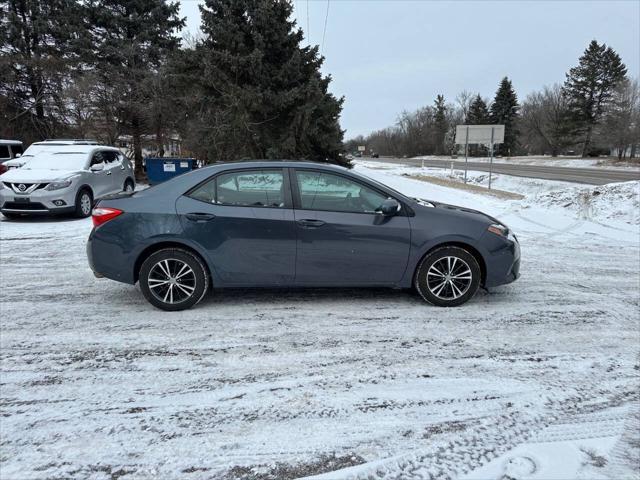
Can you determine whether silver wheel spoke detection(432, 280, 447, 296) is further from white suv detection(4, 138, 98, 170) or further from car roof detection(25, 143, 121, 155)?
white suv detection(4, 138, 98, 170)

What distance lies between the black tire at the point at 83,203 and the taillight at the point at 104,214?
262 inches

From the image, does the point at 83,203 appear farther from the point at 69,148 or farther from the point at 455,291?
the point at 455,291

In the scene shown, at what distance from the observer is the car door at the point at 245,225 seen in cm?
422

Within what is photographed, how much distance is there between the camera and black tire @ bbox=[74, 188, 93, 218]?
32.8 feet

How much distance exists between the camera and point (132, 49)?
21.1 metres

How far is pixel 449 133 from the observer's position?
90750 millimetres

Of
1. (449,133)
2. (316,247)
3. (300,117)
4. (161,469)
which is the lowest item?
(161,469)

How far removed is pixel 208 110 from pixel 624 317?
18.0m

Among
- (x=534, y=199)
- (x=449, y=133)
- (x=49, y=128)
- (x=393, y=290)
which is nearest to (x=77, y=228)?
(x=393, y=290)

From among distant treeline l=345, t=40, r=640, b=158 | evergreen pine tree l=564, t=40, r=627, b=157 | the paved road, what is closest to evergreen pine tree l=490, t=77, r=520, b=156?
distant treeline l=345, t=40, r=640, b=158

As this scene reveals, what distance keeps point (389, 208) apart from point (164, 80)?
19296 mm

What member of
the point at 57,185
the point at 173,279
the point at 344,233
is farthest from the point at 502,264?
A: the point at 57,185

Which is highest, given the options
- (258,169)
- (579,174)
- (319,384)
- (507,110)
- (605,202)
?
(507,110)

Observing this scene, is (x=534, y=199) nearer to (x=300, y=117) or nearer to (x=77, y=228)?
(x=300, y=117)
